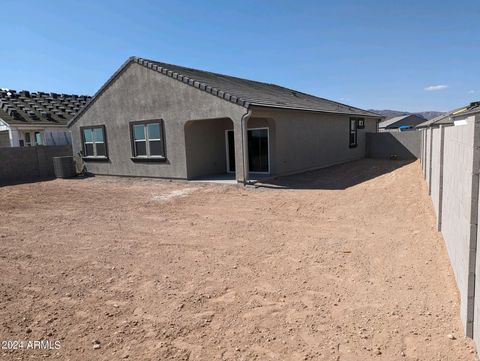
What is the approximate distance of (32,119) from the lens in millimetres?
24578

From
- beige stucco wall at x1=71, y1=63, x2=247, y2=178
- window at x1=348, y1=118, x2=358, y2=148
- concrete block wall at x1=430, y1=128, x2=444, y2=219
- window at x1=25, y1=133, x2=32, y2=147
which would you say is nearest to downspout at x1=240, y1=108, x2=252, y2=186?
beige stucco wall at x1=71, y1=63, x2=247, y2=178

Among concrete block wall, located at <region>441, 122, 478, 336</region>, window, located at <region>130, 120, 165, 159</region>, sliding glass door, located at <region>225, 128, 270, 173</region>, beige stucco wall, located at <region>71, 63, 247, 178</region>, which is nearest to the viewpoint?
concrete block wall, located at <region>441, 122, 478, 336</region>

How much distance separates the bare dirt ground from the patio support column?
385cm

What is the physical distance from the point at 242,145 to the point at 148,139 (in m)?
5.71

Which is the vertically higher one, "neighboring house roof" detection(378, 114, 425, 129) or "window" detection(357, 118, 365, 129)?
"neighboring house roof" detection(378, 114, 425, 129)

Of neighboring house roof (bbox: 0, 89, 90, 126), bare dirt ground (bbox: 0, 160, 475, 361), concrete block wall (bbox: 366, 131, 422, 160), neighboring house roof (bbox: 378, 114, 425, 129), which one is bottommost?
bare dirt ground (bbox: 0, 160, 475, 361)

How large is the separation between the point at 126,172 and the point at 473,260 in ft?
53.9

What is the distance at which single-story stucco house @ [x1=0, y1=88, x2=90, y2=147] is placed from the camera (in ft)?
77.6

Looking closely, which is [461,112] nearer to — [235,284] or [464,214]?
[464,214]

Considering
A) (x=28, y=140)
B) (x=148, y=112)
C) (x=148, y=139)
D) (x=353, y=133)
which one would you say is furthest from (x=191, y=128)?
(x=28, y=140)

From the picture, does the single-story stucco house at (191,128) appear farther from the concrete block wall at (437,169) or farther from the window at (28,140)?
the window at (28,140)

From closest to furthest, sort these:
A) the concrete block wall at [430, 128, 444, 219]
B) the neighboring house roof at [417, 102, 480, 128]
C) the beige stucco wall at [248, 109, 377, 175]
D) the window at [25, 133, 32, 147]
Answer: the concrete block wall at [430, 128, 444, 219] → the neighboring house roof at [417, 102, 480, 128] → the beige stucco wall at [248, 109, 377, 175] → the window at [25, 133, 32, 147]

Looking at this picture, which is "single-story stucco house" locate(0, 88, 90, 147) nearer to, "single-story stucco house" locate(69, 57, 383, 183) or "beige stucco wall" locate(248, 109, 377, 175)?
"single-story stucco house" locate(69, 57, 383, 183)

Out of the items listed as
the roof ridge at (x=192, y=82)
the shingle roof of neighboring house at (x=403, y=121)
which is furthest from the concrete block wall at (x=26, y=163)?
the shingle roof of neighboring house at (x=403, y=121)
